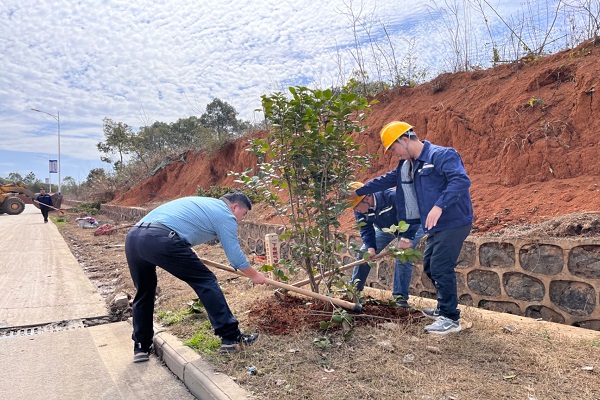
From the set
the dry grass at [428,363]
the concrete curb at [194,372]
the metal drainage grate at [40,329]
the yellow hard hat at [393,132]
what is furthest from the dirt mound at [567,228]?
the metal drainage grate at [40,329]

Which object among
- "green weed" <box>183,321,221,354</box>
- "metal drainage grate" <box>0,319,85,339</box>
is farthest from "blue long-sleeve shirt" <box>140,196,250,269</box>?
"metal drainage grate" <box>0,319,85,339</box>

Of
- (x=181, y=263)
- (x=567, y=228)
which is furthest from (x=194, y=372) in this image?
(x=567, y=228)

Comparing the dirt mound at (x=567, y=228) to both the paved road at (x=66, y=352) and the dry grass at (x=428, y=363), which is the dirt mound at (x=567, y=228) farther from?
the paved road at (x=66, y=352)

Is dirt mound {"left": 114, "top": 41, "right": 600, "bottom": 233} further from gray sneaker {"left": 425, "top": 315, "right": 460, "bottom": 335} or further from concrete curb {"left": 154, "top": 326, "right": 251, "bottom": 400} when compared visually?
concrete curb {"left": 154, "top": 326, "right": 251, "bottom": 400}

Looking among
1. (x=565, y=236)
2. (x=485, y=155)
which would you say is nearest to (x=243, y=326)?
(x=565, y=236)

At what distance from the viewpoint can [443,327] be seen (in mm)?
3807

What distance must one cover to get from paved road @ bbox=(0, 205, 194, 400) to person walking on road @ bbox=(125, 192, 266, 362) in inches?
24.8

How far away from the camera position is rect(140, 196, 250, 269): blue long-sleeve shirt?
12.5 feet

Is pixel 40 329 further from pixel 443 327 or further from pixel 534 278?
pixel 534 278

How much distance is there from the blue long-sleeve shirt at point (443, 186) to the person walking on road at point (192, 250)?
150 centimetres

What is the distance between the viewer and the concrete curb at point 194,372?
315cm

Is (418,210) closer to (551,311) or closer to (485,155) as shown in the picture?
(551,311)

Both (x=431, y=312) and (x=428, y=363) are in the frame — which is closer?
(x=428, y=363)

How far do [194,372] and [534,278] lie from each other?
126 inches
